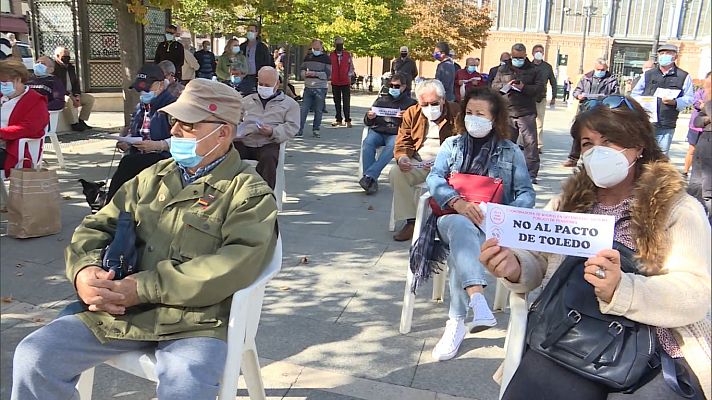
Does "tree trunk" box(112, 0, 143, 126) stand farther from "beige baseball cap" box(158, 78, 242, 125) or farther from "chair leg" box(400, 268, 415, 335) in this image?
"beige baseball cap" box(158, 78, 242, 125)

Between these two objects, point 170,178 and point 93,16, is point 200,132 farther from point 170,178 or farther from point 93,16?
point 93,16

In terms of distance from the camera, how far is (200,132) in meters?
2.78

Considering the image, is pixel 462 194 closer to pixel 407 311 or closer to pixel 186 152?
pixel 407 311

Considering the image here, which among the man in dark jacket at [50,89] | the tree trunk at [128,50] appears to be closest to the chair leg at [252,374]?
the tree trunk at [128,50]

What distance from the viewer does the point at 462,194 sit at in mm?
3855

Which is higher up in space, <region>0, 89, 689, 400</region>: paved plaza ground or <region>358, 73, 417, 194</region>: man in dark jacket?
<region>358, 73, 417, 194</region>: man in dark jacket

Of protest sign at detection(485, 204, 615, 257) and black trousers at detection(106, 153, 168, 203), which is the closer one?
protest sign at detection(485, 204, 615, 257)

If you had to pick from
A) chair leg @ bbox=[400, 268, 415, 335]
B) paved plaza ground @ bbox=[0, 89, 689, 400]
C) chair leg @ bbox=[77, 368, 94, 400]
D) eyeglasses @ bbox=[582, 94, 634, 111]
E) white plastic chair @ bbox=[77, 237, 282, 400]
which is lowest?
paved plaza ground @ bbox=[0, 89, 689, 400]

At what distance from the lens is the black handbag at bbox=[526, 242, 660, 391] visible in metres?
2.08

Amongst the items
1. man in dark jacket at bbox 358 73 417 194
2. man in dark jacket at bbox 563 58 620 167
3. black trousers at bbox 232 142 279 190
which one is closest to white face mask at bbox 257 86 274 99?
black trousers at bbox 232 142 279 190

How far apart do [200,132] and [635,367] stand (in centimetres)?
198

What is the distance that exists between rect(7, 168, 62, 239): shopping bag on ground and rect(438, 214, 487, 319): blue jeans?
3639mm

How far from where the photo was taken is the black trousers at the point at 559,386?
81.4 inches

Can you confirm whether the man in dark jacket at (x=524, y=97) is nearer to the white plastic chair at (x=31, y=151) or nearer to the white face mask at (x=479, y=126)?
the white face mask at (x=479, y=126)
